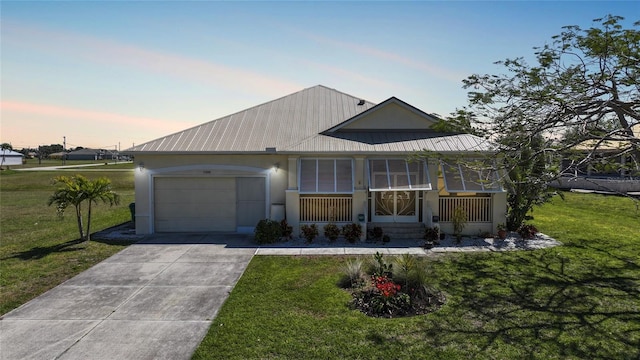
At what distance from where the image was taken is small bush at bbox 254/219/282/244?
14773 millimetres

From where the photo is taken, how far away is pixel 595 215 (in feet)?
69.6

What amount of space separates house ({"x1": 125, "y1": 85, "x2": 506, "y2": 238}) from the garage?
47 millimetres

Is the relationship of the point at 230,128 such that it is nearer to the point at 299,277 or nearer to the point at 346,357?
the point at 299,277

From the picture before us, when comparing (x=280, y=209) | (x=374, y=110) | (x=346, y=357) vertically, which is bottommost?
(x=346, y=357)

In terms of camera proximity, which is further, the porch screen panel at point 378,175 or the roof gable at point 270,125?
the roof gable at point 270,125

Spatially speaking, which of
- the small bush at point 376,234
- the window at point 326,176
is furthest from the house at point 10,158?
the small bush at point 376,234

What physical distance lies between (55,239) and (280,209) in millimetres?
9812

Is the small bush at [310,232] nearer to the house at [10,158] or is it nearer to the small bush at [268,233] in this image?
the small bush at [268,233]

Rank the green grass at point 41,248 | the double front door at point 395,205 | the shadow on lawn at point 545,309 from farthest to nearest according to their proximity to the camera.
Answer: the double front door at point 395,205, the green grass at point 41,248, the shadow on lawn at point 545,309

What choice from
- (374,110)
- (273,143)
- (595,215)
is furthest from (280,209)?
(595,215)

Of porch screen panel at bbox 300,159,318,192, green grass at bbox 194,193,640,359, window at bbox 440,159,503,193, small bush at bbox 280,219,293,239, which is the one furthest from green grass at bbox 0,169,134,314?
window at bbox 440,159,503,193

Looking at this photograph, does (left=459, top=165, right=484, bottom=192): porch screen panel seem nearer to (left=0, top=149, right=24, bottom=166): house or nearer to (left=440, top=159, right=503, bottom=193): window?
(left=440, top=159, right=503, bottom=193): window

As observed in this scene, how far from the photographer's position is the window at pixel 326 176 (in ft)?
51.6

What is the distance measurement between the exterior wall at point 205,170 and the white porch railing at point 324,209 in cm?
121
